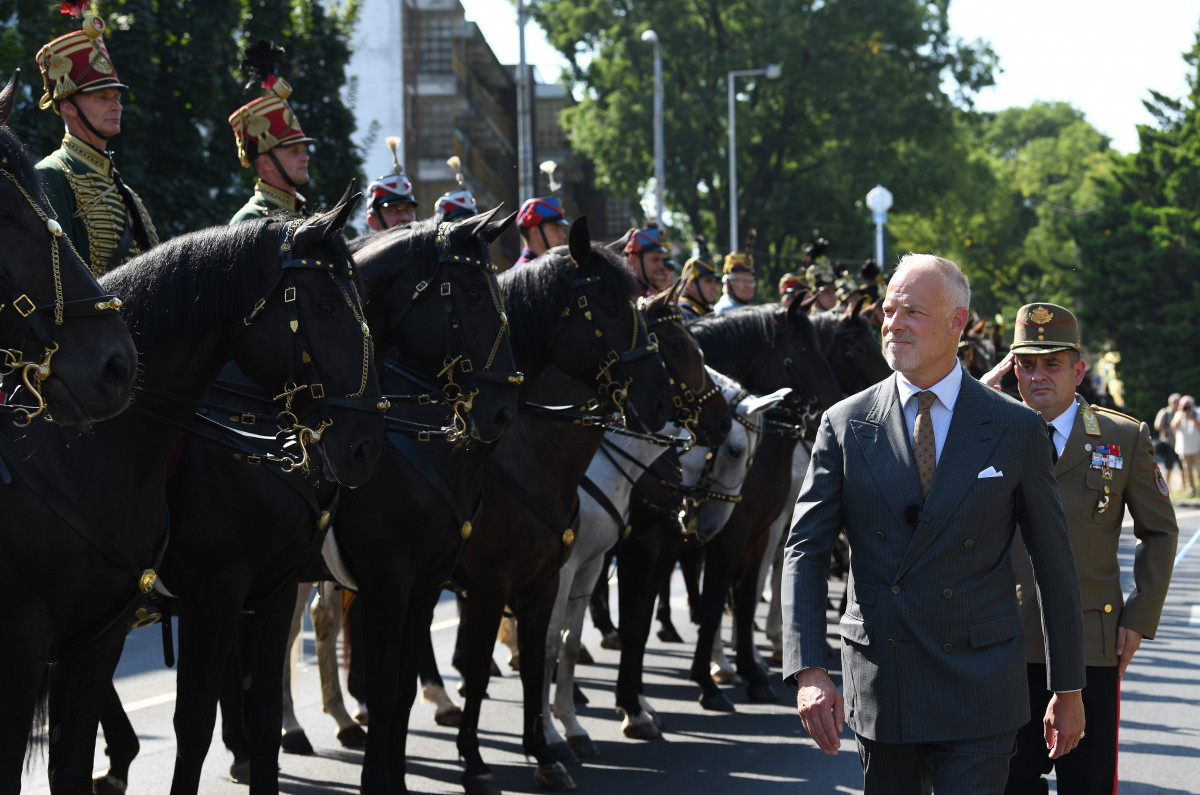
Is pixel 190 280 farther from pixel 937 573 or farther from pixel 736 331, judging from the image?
pixel 736 331

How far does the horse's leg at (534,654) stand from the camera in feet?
24.7

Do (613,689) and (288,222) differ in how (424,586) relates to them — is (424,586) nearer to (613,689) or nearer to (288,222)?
(288,222)

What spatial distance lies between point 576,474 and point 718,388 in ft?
5.10

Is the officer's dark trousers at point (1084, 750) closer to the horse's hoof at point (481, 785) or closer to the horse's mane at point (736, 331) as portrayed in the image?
the horse's hoof at point (481, 785)

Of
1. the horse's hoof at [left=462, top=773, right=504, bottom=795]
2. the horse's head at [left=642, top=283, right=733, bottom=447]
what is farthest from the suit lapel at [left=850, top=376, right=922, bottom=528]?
the horse's head at [left=642, top=283, right=733, bottom=447]

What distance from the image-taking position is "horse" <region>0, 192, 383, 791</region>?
4453 millimetres

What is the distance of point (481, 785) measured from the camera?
702cm

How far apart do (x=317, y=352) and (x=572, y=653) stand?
382 cm

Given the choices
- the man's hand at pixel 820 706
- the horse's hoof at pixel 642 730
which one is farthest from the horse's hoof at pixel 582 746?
the man's hand at pixel 820 706

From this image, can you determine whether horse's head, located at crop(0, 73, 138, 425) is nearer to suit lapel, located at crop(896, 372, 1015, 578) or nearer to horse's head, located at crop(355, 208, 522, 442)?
suit lapel, located at crop(896, 372, 1015, 578)

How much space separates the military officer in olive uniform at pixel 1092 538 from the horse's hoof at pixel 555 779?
2755 millimetres

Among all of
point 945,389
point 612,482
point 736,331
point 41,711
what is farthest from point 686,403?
point 41,711

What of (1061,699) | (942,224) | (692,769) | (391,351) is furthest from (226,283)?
(942,224)

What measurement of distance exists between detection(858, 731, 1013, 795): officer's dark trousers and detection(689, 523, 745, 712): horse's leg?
5.56m
